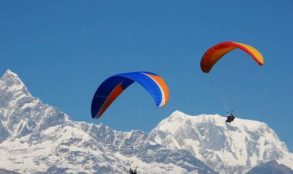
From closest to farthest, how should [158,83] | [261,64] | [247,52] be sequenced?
[261,64] → [247,52] → [158,83]

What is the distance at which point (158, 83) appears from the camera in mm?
67625

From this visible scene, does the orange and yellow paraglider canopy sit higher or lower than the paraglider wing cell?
higher

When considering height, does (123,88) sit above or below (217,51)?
below

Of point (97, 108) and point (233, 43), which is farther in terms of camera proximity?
point (97, 108)

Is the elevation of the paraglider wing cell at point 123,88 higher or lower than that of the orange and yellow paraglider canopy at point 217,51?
lower

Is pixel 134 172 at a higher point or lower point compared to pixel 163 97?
lower

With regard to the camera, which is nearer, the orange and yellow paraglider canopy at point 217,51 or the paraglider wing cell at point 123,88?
the orange and yellow paraglider canopy at point 217,51

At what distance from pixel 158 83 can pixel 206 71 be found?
4709mm

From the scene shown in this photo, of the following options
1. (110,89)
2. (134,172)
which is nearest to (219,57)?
(110,89)

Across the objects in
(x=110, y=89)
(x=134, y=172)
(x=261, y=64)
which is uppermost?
(x=110, y=89)

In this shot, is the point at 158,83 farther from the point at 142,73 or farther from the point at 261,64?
the point at 261,64

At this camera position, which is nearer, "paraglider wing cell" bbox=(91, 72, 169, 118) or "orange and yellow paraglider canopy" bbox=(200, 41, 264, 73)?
"orange and yellow paraglider canopy" bbox=(200, 41, 264, 73)

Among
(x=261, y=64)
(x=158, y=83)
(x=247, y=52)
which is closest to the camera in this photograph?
(x=261, y=64)

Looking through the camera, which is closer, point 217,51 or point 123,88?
point 217,51
